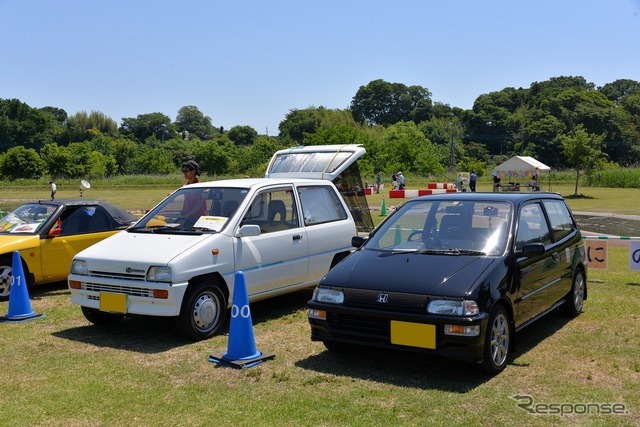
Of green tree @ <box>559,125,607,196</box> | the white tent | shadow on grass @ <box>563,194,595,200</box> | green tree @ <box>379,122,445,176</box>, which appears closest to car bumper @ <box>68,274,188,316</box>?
shadow on grass @ <box>563,194,595,200</box>

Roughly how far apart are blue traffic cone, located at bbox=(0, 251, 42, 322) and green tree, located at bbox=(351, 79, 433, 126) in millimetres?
139028

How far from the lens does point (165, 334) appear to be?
701 cm

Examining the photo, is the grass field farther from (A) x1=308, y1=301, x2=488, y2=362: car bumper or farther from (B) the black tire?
(A) x1=308, y1=301, x2=488, y2=362: car bumper

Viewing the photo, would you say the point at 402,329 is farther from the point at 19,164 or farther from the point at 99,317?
the point at 19,164

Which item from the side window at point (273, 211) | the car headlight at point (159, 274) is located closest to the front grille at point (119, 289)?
the car headlight at point (159, 274)

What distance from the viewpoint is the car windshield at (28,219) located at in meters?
9.33

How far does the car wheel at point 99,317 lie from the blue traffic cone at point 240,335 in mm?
2124

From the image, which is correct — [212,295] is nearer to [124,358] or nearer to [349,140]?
[124,358]

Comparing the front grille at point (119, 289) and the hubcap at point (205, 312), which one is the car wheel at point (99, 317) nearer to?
the front grille at point (119, 289)

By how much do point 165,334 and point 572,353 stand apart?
439 cm

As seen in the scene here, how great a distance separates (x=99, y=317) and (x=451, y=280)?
433 cm

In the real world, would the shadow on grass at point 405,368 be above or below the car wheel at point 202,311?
below

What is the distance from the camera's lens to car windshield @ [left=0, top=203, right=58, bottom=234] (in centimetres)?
933

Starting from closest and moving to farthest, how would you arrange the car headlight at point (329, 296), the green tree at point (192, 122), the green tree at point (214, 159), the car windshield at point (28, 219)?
the car headlight at point (329, 296)
the car windshield at point (28, 219)
the green tree at point (214, 159)
the green tree at point (192, 122)
